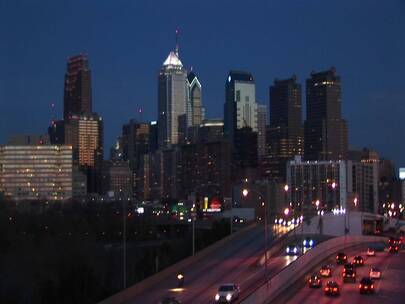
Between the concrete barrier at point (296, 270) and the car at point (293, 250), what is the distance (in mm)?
1510

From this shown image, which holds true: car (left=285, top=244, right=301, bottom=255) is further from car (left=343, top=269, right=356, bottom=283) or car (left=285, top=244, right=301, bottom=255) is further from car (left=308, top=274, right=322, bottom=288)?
car (left=308, top=274, right=322, bottom=288)

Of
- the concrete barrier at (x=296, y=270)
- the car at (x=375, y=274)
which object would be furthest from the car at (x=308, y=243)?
the car at (x=375, y=274)

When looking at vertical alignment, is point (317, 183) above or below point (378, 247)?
above

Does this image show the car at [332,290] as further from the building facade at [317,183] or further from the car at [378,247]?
the building facade at [317,183]

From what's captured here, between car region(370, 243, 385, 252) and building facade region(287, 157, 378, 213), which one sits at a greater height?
building facade region(287, 157, 378, 213)

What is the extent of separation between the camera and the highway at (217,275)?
134 ft

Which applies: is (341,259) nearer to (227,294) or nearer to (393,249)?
(393,249)

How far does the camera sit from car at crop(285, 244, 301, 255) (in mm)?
60312

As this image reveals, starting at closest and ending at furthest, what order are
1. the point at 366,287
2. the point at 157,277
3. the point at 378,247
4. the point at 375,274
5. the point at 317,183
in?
the point at 366,287 < the point at 157,277 < the point at 375,274 < the point at 378,247 < the point at 317,183

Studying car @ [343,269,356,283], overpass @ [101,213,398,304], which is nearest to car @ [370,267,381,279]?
car @ [343,269,356,283]

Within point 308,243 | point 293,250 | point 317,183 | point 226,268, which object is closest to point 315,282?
point 226,268

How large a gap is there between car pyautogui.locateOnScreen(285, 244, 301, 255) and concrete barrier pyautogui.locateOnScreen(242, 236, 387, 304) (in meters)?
1.51

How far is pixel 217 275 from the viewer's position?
161ft

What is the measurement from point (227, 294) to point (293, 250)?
24.0m
